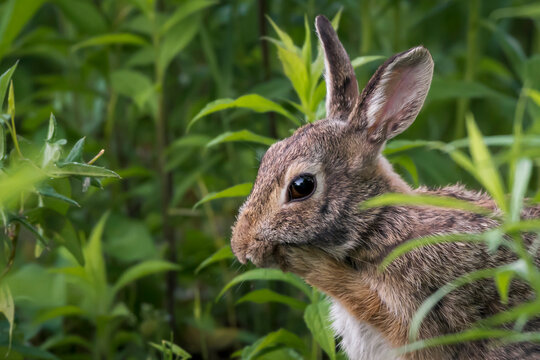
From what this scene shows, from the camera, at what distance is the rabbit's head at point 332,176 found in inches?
114

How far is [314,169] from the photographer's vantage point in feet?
9.79

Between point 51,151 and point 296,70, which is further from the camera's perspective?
point 296,70

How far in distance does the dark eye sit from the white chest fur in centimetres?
49

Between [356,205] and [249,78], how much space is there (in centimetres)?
253

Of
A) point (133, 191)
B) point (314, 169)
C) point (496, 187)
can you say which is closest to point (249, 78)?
point (133, 191)

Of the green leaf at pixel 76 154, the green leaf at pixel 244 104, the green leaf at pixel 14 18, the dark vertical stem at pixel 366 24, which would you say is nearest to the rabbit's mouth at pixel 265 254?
the green leaf at pixel 244 104

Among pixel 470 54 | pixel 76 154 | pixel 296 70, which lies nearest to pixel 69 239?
pixel 76 154

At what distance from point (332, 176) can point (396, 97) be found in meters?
0.40

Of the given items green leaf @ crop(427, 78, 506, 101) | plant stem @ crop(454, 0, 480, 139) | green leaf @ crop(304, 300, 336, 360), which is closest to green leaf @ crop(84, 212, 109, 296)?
green leaf @ crop(304, 300, 336, 360)

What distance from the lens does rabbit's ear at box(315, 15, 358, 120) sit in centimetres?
322

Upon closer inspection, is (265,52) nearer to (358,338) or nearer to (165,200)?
(165,200)

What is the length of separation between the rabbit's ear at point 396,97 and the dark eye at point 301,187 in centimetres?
34

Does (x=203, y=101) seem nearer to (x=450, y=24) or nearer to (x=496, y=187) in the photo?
(x=450, y=24)

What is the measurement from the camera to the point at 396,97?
9.93 feet
